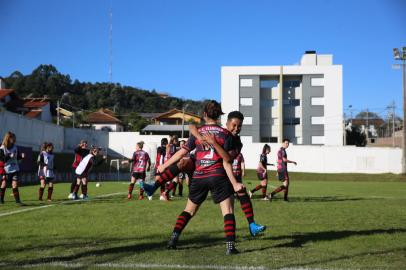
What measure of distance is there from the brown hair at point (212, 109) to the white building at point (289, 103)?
63.7 m

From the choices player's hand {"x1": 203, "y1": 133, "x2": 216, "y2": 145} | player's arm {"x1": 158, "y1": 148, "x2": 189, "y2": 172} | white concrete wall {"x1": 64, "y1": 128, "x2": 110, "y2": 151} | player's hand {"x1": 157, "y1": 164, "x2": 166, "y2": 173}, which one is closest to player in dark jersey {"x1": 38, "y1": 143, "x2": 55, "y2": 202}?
player's hand {"x1": 157, "y1": 164, "x2": 166, "y2": 173}

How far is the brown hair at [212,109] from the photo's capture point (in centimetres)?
646

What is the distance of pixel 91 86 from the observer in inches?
4889

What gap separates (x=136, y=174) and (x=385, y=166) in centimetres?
→ 4743

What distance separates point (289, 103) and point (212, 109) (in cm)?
6722

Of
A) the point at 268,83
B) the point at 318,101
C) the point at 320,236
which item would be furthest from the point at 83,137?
the point at 320,236

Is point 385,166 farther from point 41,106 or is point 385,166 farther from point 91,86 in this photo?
point 91,86

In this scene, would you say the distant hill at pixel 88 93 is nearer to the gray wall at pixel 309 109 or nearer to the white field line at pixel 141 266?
the gray wall at pixel 309 109

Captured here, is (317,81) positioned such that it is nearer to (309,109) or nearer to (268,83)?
(309,109)

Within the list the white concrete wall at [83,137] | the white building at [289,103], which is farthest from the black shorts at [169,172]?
the white building at [289,103]

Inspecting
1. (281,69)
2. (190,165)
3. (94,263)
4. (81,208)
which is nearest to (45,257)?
(94,263)

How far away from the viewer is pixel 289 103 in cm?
7225

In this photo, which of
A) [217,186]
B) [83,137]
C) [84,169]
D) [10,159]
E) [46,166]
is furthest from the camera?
[83,137]

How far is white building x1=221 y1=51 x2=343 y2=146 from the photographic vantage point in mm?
70562
